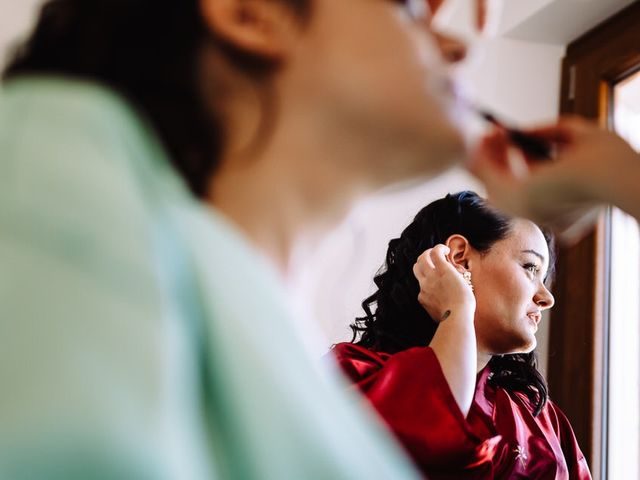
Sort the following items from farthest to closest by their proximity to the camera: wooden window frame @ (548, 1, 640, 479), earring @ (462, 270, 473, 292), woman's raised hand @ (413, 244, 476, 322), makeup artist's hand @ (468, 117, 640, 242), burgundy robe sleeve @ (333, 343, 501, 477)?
wooden window frame @ (548, 1, 640, 479), earring @ (462, 270, 473, 292), woman's raised hand @ (413, 244, 476, 322), burgundy robe sleeve @ (333, 343, 501, 477), makeup artist's hand @ (468, 117, 640, 242)

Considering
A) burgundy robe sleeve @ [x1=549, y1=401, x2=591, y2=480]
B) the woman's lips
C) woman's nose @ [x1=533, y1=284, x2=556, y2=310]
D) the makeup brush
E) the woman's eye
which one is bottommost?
burgundy robe sleeve @ [x1=549, y1=401, x2=591, y2=480]

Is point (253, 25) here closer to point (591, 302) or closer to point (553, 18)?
point (591, 302)

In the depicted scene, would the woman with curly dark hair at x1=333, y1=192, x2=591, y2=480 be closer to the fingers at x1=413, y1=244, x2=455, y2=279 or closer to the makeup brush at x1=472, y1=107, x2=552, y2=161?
the fingers at x1=413, y1=244, x2=455, y2=279

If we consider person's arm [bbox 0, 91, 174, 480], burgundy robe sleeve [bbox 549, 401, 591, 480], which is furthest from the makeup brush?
burgundy robe sleeve [bbox 549, 401, 591, 480]

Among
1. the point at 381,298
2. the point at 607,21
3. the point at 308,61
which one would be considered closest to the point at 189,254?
the point at 308,61

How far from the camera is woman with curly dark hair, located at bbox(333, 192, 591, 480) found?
1083 millimetres

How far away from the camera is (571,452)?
4.60 feet

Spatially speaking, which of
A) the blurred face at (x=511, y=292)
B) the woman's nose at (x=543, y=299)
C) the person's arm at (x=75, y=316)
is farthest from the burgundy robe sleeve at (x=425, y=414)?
the person's arm at (x=75, y=316)

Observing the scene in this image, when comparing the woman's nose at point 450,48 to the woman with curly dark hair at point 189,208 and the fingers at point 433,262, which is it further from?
the fingers at point 433,262

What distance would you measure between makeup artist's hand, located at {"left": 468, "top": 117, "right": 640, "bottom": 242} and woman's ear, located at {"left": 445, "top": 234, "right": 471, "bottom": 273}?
89cm

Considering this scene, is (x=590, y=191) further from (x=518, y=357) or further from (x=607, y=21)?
(x=607, y=21)

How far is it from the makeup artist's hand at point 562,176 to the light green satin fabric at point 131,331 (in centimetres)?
26

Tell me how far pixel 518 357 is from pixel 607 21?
0.96 metres

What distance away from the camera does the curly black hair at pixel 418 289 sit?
1.42m
